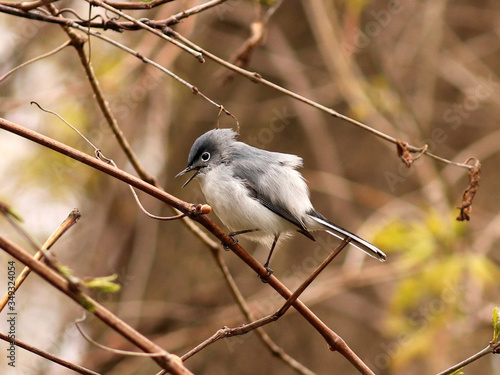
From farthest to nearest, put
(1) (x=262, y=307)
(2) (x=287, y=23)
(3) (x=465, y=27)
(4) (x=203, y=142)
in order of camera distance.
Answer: (3) (x=465, y=27) < (2) (x=287, y=23) < (1) (x=262, y=307) < (4) (x=203, y=142)

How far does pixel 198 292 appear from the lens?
466cm

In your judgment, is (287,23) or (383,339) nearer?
(383,339)

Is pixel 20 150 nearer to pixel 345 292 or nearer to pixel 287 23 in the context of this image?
pixel 287 23

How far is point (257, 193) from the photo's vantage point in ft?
9.36

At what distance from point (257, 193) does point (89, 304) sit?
184 centimetres

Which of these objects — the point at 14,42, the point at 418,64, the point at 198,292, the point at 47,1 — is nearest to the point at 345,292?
the point at 198,292

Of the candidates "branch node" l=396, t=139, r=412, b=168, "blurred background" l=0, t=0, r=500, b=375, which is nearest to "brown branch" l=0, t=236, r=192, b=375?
"branch node" l=396, t=139, r=412, b=168

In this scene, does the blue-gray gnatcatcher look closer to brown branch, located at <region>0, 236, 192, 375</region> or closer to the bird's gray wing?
the bird's gray wing

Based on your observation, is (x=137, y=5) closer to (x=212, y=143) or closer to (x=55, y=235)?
(x=55, y=235)

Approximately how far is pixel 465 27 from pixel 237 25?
219 cm

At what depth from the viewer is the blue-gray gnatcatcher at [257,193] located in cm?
280

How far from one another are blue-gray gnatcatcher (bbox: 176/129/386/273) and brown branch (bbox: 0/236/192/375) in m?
1.68

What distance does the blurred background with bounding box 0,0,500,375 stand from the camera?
4438 millimetres

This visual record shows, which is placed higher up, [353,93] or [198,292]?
[353,93]
